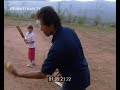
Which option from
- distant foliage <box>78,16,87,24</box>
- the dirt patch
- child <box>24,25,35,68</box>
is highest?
child <box>24,25,35,68</box>

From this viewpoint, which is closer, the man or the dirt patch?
the man

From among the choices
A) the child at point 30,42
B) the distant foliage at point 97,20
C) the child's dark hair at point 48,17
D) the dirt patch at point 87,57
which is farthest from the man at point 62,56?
the distant foliage at point 97,20

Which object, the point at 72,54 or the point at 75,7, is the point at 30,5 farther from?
the point at 72,54

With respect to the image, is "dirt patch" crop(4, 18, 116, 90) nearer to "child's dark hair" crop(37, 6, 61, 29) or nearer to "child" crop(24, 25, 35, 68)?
"child" crop(24, 25, 35, 68)

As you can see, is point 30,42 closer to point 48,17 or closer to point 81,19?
point 48,17

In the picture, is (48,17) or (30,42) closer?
(48,17)

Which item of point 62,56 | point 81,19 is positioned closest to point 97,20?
point 81,19

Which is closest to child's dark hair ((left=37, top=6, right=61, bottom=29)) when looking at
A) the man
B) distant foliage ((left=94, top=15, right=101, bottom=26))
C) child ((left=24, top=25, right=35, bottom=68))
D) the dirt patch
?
the man

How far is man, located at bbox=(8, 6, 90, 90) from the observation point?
3600 mm

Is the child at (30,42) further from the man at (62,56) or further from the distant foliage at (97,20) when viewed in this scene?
the distant foliage at (97,20)

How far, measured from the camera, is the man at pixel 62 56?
3.60 meters

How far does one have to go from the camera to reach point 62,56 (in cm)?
362

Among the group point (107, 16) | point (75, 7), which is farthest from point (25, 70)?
point (75, 7)

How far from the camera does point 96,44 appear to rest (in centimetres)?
1322
